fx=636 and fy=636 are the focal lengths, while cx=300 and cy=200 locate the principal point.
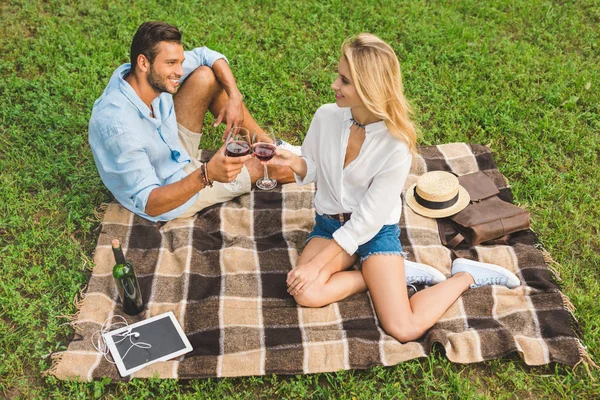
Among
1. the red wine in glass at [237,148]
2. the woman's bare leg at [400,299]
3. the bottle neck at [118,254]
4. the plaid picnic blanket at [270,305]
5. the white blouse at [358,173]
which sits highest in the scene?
the red wine in glass at [237,148]

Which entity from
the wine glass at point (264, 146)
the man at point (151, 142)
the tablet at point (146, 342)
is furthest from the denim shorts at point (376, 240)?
the tablet at point (146, 342)

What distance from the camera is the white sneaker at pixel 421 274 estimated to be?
514cm

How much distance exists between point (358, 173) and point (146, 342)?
1991 millimetres

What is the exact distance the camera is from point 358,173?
4.77 m

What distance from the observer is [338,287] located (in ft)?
16.1

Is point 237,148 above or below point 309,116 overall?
above

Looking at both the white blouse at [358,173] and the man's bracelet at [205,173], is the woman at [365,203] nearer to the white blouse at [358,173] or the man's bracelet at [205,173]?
the white blouse at [358,173]

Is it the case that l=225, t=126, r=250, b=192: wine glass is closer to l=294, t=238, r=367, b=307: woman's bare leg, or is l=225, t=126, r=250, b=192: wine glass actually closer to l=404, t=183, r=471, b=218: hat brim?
l=294, t=238, r=367, b=307: woman's bare leg

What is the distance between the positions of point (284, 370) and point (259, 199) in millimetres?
1901

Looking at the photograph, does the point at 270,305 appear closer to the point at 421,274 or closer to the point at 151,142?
the point at 421,274

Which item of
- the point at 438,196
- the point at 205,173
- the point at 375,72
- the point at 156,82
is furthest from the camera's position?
the point at 438,196

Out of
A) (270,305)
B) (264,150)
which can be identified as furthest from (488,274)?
(264,150)

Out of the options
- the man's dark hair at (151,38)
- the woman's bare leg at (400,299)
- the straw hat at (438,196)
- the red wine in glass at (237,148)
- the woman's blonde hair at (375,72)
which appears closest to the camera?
the woman's blonde hair at (375,72)

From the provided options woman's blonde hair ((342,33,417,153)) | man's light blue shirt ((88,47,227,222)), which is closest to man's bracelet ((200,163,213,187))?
man's light blue shirt ((88,47,227,222))
